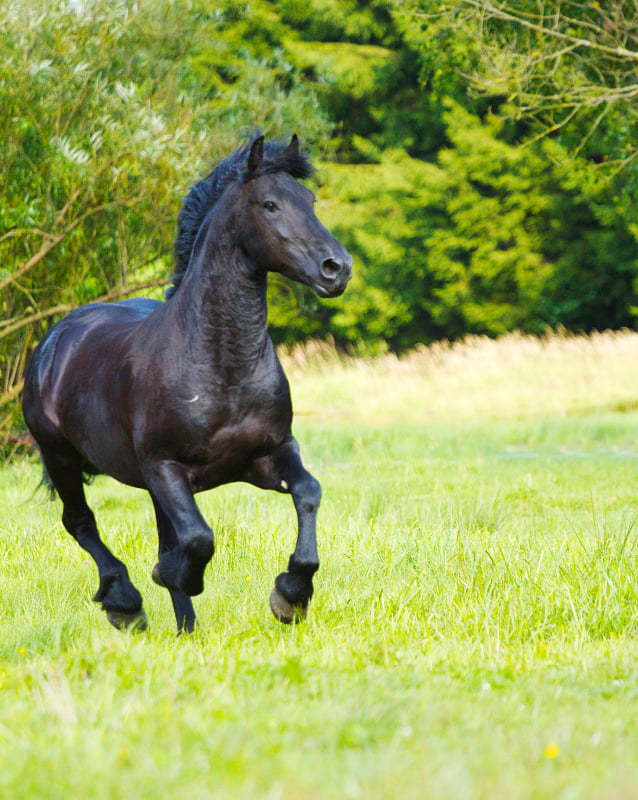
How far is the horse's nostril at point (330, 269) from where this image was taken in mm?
4531

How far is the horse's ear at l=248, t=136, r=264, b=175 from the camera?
4.88 m

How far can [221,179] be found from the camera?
5.27m

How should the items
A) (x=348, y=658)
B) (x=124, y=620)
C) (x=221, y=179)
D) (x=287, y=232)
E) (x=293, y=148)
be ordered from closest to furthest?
(x=348, y=658)
(x=287, y=232)
(x=293, y=148)
(x=221, y=179)
(x=124, y=620)

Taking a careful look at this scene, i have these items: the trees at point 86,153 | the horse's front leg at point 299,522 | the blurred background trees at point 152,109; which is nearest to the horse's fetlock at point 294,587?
the horse's front leg at point 299,522

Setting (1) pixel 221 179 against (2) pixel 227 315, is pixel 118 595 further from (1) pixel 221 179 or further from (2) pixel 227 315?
(1) pixel 221 179

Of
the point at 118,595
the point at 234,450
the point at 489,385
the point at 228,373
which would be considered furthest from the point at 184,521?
the point at 489,385

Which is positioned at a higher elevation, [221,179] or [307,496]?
[221,179]

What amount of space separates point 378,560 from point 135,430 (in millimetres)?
1972

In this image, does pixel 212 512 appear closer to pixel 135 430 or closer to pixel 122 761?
pixel 135 430

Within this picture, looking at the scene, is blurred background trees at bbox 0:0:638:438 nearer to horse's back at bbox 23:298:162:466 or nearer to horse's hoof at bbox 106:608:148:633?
horse's back at bbox 23:298:162:466

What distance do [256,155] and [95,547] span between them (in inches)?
95.3

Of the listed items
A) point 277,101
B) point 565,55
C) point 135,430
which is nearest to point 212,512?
point 135,430

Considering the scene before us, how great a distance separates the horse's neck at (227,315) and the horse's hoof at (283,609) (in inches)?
40.0

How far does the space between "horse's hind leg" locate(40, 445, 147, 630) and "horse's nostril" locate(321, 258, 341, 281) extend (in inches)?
78.0
